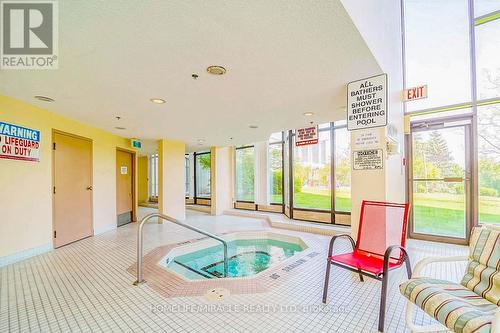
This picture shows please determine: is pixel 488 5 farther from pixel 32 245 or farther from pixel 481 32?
pixel 32 245

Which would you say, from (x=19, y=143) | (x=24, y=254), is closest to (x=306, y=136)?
(x=19, y=143)

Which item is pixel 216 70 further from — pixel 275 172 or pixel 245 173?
pixel 245 173

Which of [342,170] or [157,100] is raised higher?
[157,100]

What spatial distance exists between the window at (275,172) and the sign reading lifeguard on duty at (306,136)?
3.36ft

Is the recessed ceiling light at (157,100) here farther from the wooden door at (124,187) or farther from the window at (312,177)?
the window at (312,177)

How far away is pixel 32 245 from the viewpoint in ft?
11.5

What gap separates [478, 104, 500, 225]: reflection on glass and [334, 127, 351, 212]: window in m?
2.25

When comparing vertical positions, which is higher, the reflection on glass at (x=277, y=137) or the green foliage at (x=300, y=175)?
the reflection on glass at (x=277, y=137)

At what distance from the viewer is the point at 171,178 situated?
6371mm

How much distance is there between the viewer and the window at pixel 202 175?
923cm

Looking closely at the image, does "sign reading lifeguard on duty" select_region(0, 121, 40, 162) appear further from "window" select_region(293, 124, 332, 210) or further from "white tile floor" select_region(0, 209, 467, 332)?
"window" select_region(293, 124, 332, 210)

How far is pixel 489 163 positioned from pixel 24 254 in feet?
24.9

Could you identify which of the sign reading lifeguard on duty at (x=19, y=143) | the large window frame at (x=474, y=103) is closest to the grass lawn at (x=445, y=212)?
the large window frame at (x=474, y=103)

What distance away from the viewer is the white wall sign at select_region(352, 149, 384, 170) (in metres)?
2.71
